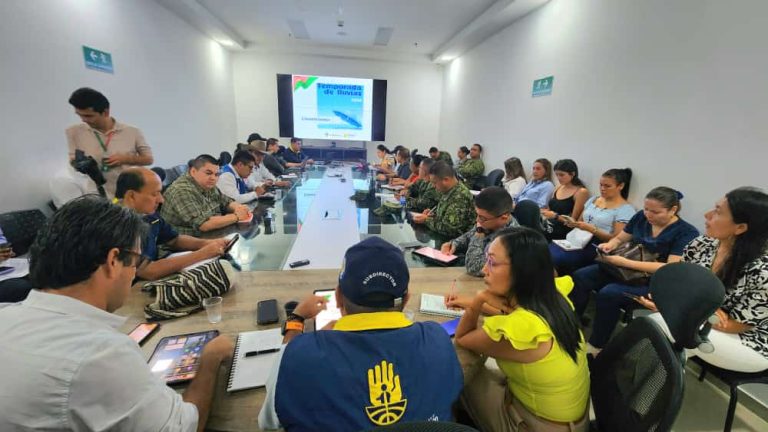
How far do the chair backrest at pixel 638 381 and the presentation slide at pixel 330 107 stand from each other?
26.7 feet

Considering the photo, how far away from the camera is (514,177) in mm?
4652

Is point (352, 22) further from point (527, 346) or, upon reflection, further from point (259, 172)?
point (527, 346)

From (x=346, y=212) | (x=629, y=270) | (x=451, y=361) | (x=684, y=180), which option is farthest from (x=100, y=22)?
(x=684, y=180)

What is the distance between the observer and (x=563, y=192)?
11.9ft

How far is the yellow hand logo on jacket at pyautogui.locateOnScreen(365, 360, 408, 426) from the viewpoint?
0.74 metres

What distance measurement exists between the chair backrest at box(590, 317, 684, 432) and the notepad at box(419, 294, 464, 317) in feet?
1.69

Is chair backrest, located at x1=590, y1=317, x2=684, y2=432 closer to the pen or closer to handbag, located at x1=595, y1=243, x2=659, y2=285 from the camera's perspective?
the pen

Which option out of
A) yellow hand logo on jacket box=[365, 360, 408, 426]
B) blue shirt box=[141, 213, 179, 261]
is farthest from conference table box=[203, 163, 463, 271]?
yellow hand logo on jacket box=[365, 360, 408, 426]

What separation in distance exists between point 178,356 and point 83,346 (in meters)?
0.42

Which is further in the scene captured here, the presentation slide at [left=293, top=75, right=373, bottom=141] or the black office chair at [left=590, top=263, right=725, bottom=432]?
the presentation slide at [left=293, top=75, right=373, bottom=141]

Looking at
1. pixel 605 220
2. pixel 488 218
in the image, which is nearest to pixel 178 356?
pixel 488 218

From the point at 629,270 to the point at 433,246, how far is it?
1.31 m

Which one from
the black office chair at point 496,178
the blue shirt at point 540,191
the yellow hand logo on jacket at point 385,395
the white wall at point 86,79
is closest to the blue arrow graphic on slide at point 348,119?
the white wall at point 86,79

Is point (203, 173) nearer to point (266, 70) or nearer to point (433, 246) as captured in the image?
point (433, 246)
